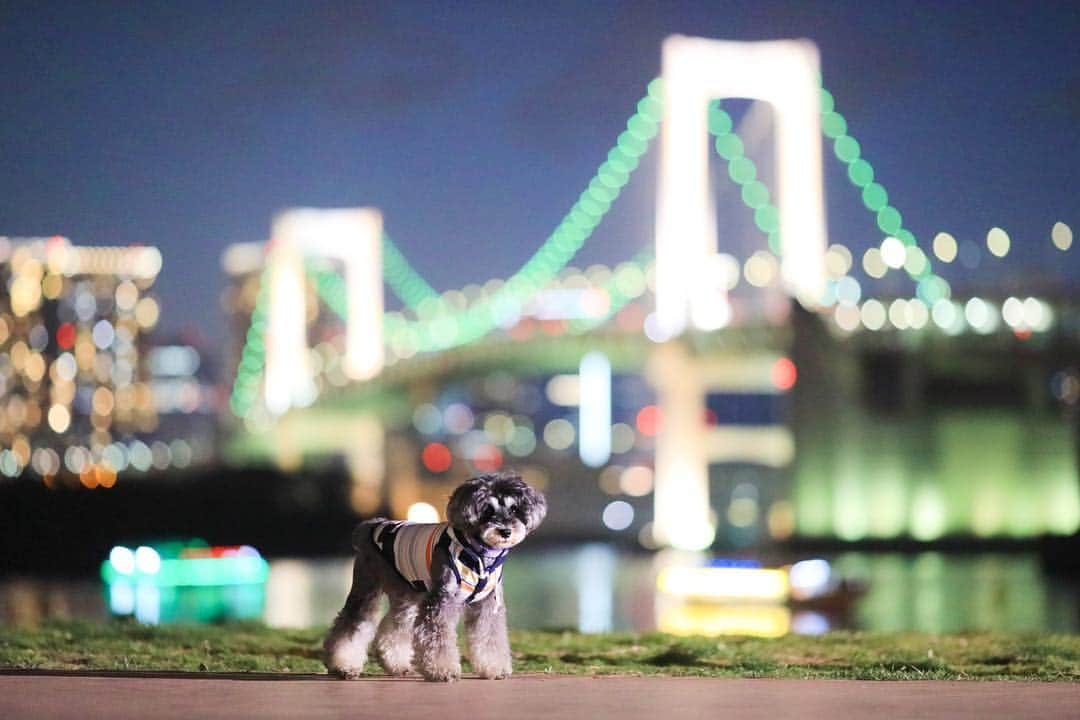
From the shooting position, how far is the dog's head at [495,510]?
6.00 meters

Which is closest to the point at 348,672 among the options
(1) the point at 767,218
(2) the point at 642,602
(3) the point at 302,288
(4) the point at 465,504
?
(4) the point at 465,504

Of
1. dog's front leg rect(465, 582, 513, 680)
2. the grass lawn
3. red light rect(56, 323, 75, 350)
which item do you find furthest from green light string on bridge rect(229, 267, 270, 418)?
dog's front leg rect(465, 582, 513, 680)

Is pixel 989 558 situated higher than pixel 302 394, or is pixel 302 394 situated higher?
pixel 302 394

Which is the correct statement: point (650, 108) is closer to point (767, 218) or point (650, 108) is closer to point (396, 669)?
point (767, 218)

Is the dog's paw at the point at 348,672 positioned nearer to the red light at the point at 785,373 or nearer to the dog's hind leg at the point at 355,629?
the dog's hind leg at the point at 355,629

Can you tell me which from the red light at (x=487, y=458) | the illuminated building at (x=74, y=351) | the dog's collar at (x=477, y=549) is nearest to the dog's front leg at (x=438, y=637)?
the dog's collar at (x=477, y=549)

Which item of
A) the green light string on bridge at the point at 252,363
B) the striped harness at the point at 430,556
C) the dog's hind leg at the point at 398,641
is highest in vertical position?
the green light string on bridge at the point at 252,363

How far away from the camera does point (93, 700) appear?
5555 millimetres

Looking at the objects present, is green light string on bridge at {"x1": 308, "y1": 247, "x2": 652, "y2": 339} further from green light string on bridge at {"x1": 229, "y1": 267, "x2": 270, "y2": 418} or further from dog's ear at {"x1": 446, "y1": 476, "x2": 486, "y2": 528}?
dog's ear at {"x1": 446, "y1": 476, "x2": 486, "y2": 528}

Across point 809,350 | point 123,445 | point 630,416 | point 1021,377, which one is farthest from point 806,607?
point 123,445

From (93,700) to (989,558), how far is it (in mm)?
38770

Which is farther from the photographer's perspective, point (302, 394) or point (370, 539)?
point (302, 394)

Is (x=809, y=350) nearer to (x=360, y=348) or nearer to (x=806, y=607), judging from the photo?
(x=806, y=607)

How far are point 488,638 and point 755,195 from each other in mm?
46539
